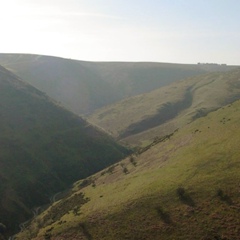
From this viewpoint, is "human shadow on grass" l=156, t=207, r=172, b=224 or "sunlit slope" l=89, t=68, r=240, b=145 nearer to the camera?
"human shadow on grass" l=156, t=207, r=172, b=224

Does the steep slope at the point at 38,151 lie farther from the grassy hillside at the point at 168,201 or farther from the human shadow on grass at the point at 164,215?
the human shadow on grass at the point at 164,215

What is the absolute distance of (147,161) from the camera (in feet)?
233

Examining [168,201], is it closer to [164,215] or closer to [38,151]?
[164,215]

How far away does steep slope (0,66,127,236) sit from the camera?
260 ft

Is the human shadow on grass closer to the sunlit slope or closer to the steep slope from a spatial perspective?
the steep slope

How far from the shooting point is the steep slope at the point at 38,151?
79250 millimetres

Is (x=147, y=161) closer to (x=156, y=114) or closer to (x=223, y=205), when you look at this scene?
(x=223, y=205)

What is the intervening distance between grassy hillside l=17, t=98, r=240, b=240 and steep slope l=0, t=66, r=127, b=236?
17467 millimetres

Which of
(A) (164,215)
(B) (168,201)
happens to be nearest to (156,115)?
(B) (168,201)

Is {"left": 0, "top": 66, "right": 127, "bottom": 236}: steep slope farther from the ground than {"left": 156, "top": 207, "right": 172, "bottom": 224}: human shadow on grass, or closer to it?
farther from the ground

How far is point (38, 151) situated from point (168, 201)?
200ft

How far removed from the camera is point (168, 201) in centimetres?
4809

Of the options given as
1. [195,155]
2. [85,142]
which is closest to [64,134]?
[85,142]

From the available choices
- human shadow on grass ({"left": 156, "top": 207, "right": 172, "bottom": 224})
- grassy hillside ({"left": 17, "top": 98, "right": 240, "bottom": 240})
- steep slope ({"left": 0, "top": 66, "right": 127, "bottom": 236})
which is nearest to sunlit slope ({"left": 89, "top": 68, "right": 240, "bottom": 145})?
steep slope ({"left": 0, "top": 66, "right": 127, "bottom": 236})
